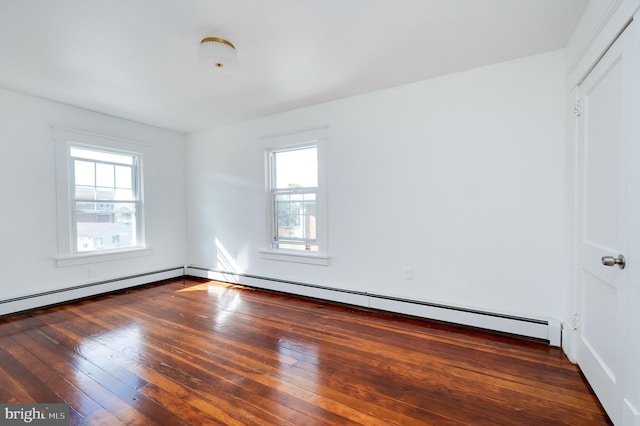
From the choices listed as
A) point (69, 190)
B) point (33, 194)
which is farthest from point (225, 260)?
point (33, 194)

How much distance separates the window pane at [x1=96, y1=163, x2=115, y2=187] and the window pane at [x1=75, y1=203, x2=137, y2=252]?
31 centimetres

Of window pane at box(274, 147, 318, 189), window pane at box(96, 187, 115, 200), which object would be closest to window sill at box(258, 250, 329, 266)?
window pane at box(274, 147, 318, 189)

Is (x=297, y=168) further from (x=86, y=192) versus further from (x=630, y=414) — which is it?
(x=630, y=414)

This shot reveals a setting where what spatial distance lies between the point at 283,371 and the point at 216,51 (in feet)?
8.06

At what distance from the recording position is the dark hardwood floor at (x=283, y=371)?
1670 mm

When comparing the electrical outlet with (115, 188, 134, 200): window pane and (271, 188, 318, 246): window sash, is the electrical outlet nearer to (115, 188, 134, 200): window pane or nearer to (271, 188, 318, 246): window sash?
(271, 188, 318, 246): window sash

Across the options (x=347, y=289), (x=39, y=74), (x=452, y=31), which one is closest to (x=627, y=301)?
(x=452, y=31)

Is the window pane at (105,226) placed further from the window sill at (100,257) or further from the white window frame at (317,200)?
the white window frame at (317,200)

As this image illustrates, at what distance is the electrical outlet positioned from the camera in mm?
3121

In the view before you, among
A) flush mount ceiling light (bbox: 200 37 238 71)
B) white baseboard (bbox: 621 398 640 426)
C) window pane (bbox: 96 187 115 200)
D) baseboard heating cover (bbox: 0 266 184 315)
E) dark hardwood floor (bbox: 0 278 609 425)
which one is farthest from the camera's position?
window pane (bbox: 96 187 115 200)

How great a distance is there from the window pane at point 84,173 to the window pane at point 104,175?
62 mm

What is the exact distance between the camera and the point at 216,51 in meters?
2.22

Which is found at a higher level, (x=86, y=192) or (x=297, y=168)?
(x=297, y=168)

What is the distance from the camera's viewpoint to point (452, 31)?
2182mm
